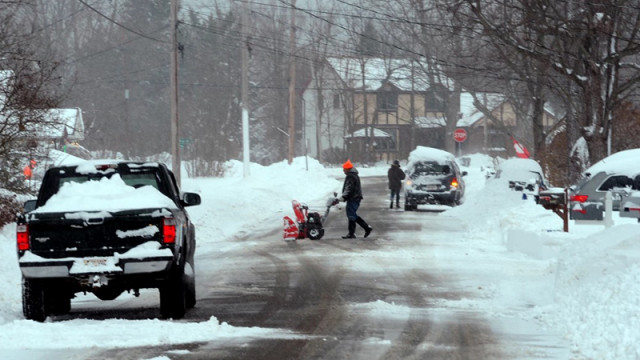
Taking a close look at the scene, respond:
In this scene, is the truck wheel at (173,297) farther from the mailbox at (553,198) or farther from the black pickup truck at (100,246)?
the mailbox at (553,198)

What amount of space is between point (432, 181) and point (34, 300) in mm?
23812

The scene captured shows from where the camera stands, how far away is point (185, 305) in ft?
39.0

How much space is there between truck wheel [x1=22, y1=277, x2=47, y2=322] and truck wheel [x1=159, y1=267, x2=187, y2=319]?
132cm

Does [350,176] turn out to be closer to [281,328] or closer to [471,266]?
[471,266]

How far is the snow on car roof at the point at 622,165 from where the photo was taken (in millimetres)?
23797

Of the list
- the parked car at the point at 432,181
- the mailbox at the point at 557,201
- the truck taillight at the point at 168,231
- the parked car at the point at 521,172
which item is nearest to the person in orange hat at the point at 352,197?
the mailbox at the point at 557,201

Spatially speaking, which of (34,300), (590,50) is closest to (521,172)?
(590,50)

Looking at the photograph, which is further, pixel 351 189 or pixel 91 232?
pixel 351 189

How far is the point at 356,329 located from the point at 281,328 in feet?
2.59

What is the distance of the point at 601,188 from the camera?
23641mm

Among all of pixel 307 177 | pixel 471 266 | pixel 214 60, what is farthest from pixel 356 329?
pixel 214 60

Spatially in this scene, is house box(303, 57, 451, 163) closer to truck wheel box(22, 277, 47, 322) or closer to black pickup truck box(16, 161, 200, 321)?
black pickup truck box(16, 161, 200, 321)

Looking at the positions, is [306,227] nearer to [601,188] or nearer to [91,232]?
[601,188]

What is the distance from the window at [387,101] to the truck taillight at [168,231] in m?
82.6
